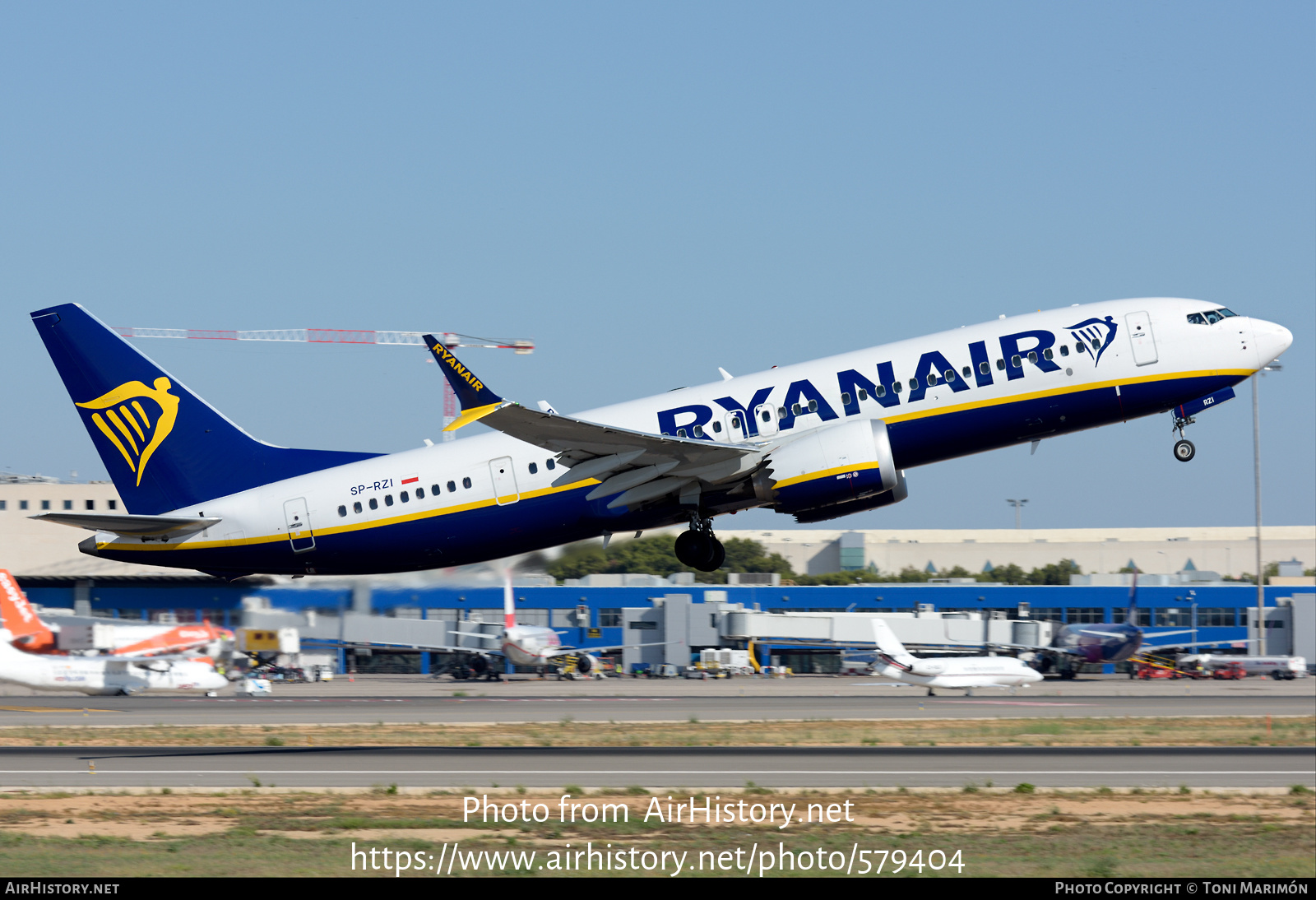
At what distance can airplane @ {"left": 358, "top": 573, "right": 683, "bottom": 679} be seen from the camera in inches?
3056

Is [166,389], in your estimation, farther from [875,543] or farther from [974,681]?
[875,543]

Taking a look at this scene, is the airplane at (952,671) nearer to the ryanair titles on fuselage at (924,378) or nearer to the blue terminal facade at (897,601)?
the blue terminal facade at (897,601)

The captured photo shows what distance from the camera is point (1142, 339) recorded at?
33156 mm

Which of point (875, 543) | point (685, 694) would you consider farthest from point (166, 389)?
point (875, 543)

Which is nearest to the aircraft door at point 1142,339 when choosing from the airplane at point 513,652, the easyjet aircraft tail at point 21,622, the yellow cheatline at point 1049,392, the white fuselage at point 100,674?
the yellow cheatline at point 1049,392

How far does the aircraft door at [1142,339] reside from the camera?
3303 centimetres

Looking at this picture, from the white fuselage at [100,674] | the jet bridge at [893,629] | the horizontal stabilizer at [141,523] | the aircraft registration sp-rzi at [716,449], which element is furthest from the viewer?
the jet bridge at [893,629]

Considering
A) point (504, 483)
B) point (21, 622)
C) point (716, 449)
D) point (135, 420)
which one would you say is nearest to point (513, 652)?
point (21, 622)

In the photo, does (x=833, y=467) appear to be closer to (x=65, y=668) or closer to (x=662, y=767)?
(x=662, y=767)

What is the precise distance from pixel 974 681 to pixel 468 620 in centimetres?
3180

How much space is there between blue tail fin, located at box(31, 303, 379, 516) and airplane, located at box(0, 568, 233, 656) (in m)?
23.9

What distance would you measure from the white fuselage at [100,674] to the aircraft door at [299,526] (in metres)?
30.7

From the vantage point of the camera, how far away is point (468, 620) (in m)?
80.1

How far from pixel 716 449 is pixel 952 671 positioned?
3600 cm
